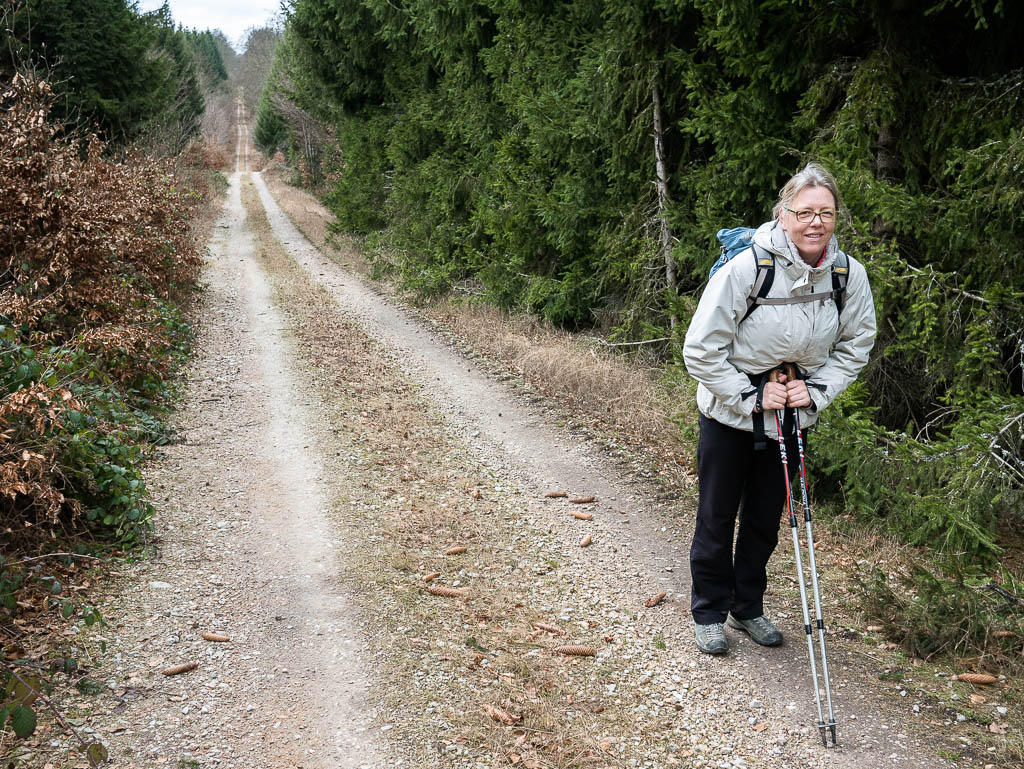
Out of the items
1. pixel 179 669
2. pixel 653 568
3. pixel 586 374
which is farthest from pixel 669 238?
pixel 179 669

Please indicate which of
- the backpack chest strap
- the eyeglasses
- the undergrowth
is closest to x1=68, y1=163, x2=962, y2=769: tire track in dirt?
the undergrowth

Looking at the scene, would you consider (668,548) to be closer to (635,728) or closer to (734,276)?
(635,728)

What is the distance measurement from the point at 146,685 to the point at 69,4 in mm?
22987

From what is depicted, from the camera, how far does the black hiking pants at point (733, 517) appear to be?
3922 millimetres

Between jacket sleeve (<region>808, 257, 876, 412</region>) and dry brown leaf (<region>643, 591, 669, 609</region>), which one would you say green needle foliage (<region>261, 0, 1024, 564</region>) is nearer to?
jacket sleeve (<region>808, 257, 876, 412</region>)

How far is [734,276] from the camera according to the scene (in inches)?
143

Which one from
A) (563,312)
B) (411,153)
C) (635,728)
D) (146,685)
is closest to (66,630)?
(146,685)

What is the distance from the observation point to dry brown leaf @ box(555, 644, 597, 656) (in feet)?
13.9

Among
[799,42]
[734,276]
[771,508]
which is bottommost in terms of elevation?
[771,508]

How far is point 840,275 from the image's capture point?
3.73 m

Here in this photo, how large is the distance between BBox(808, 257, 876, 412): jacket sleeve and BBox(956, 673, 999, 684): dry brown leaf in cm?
148

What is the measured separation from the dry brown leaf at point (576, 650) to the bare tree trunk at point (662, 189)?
15.7 ft

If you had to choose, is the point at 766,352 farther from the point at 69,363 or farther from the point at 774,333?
the point at 69,363

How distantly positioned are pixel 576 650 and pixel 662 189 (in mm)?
5982
